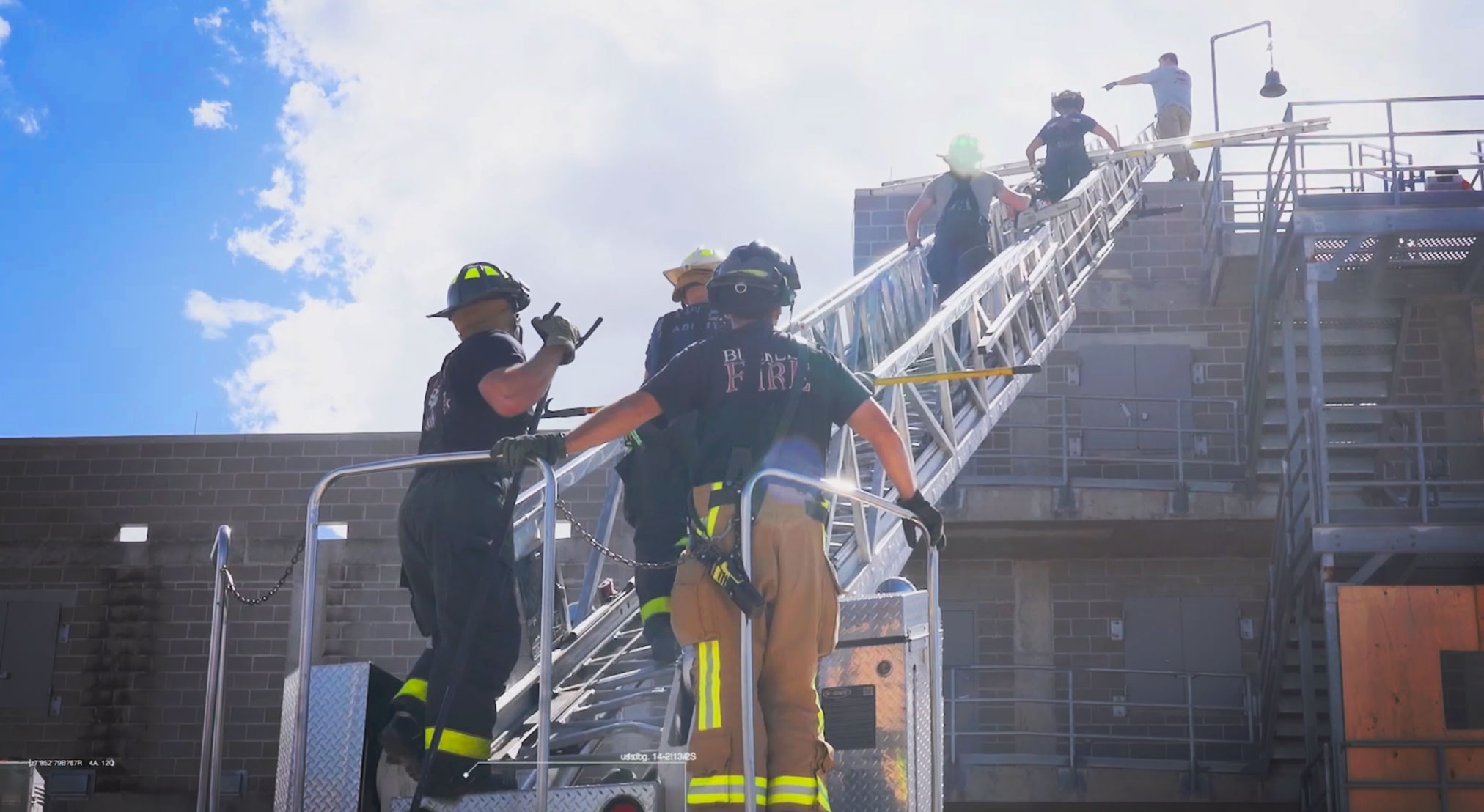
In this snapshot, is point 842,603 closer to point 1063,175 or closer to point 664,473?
point 664,473

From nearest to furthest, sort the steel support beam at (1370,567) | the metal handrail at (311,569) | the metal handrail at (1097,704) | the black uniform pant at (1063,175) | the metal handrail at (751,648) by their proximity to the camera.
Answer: the metal handrail at (751,648)
the metal handrail at (311,569)
the steel support beam at (1370,567)
the metal handrail at (1097,704)
the black uniform pant at (1063,175)

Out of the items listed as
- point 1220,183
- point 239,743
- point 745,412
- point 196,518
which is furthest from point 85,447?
point 745,412

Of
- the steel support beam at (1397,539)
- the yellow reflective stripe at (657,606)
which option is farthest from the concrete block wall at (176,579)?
the yellow reflective stripe at (657,606)

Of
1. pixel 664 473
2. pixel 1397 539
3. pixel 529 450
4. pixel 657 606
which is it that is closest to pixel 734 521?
pixel 529 450

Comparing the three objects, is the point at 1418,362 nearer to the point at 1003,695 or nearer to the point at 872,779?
the point at 1003,695

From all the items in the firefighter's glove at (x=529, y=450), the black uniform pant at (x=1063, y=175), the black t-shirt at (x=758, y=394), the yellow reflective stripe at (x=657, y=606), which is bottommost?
the yellow reflective stripe at (x=657, y=606)

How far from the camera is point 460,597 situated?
4.51 m

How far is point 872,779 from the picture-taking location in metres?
4.50

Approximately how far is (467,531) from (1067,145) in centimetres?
1001

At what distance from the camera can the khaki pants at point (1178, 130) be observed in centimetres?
1691

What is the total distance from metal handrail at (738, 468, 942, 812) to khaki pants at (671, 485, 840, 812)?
5 centimetres

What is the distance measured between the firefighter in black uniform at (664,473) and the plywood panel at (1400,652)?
276 inches

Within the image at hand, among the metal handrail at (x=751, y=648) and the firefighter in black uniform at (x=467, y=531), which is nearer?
the metal handrail at (x=751, y=648)

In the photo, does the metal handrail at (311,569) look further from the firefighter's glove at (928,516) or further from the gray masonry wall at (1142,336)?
the gray masonry wall at (1142,336)
